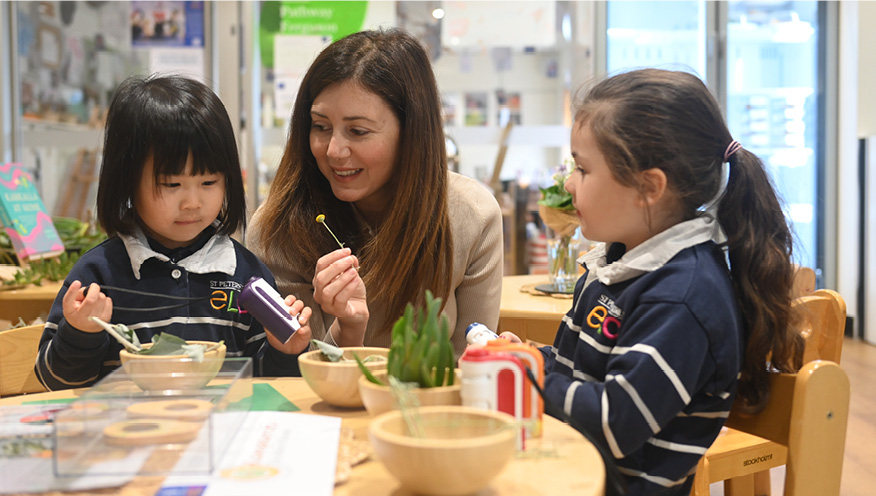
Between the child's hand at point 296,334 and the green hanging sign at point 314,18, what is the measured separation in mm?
3230

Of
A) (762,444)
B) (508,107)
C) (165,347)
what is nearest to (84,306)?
(165,347)

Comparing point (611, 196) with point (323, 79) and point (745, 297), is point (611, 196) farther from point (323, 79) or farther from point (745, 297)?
point (323, 79)

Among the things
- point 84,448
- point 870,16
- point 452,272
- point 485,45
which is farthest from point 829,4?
point 84,448

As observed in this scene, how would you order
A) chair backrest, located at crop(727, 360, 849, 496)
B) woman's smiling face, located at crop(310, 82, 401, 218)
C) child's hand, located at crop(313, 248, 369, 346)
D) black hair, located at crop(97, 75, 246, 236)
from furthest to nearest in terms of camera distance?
woman's smiling face, located at crop(310, 82, 401, 218), black hair, located at crop(97, 75, 246, 236), child's hand, located at crop(313, 248, 369, 346), chair backrest, located at crop(727, 360, 849, 496)

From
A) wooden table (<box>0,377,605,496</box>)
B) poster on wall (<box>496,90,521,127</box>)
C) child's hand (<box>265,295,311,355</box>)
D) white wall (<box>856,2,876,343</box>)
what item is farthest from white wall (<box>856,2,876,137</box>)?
wooden table (<box>0,377,605,496</box>)

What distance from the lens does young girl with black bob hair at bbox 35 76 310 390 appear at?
1359mm

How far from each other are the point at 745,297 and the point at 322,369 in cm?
59

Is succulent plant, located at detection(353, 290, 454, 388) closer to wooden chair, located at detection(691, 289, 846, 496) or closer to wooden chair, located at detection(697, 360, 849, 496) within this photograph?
wooden chair, located at detection(697, 360, 849, 496)

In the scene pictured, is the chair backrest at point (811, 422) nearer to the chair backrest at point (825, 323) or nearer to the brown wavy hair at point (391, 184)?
the chair backrest at point (825, 323)

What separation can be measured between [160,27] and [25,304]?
7.83 feet

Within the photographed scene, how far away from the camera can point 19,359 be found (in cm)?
139

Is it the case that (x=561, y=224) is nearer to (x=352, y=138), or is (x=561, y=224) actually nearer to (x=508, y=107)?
(x=352, y=138)

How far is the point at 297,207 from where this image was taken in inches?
65.7

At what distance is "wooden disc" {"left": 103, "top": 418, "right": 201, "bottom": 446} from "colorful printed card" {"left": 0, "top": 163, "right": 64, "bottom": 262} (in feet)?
6.56
